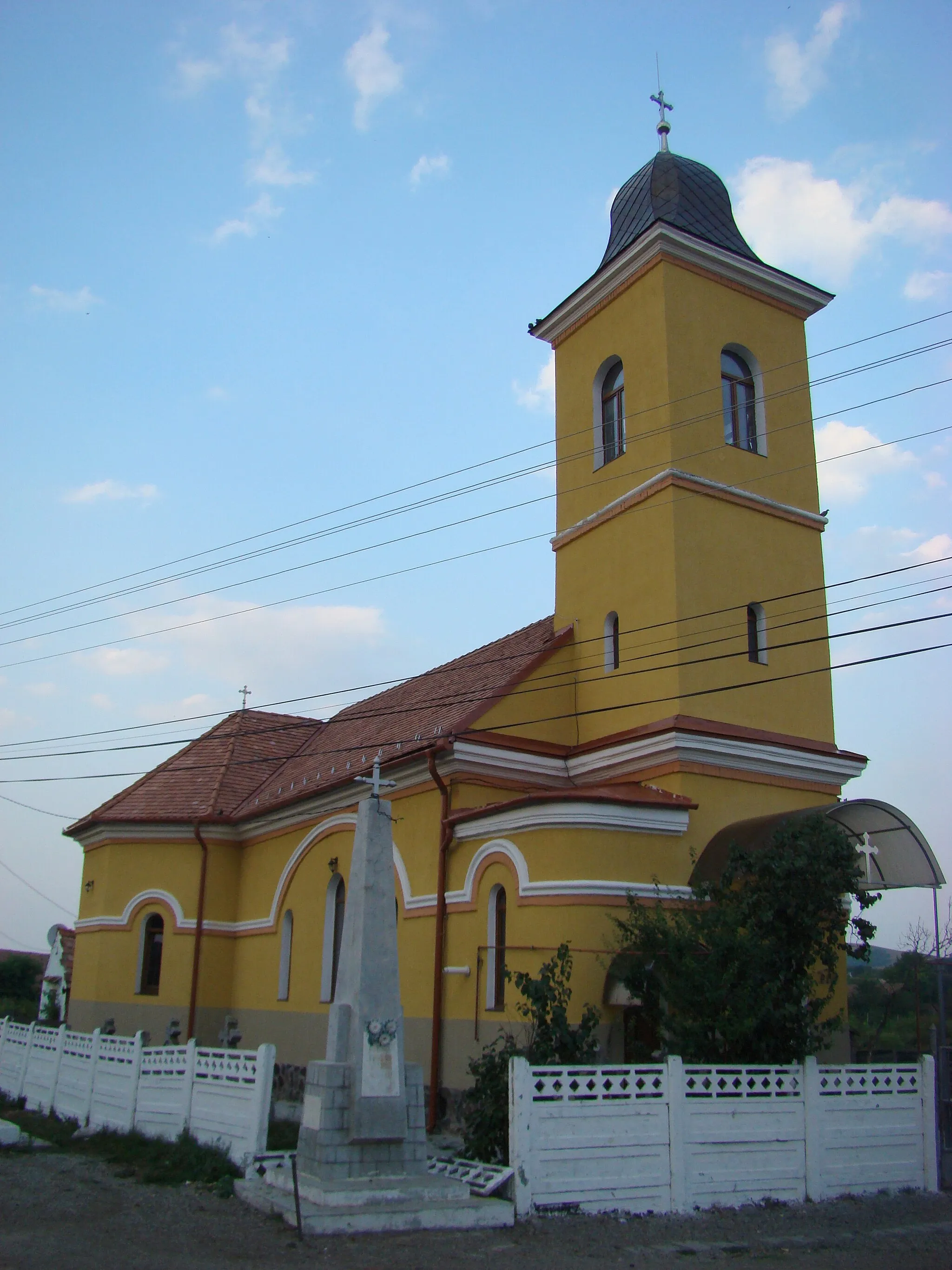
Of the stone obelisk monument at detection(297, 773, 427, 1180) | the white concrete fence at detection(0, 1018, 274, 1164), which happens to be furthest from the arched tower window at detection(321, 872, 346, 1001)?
the stone obelisk monument at detection(297, 773, 427, 1180)

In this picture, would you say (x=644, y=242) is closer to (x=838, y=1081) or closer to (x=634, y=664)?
(x=634, y=664)

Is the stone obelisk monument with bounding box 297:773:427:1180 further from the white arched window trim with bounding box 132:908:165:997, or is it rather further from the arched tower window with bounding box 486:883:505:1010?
the white arched window trim with bounding box 132:908:165:997

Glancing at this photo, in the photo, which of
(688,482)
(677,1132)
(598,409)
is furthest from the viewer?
(598,409)

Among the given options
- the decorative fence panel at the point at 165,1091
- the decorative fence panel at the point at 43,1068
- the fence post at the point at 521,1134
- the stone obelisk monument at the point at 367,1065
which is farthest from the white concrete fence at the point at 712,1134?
the decorative fence panel at the point at 43,1068

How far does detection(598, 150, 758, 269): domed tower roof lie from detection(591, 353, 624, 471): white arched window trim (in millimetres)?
1629

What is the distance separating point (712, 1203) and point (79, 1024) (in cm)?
1538

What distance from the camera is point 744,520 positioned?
57.3ft

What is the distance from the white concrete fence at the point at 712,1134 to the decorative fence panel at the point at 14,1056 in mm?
10645

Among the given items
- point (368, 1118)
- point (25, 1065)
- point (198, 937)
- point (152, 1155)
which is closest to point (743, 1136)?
point (368, 1118)

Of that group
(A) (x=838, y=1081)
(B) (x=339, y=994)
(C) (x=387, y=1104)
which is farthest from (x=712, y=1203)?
(B) (x=339, y=994)

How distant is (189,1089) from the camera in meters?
13.0

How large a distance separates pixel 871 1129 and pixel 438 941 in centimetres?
614

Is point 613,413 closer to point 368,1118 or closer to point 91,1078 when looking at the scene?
point 368,1118

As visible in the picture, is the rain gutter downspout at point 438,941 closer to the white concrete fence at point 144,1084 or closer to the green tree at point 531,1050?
the green tree at point 531,1050
